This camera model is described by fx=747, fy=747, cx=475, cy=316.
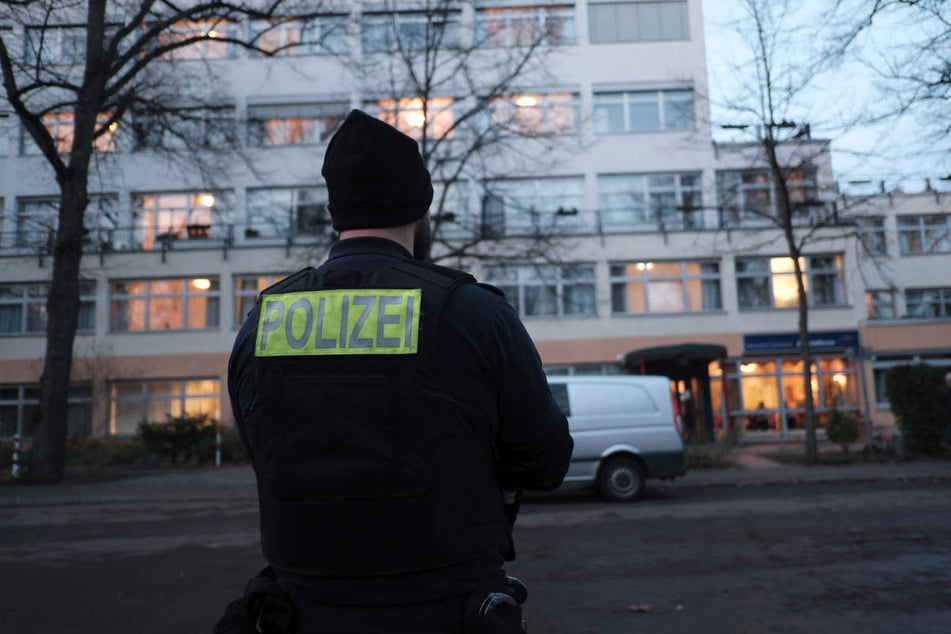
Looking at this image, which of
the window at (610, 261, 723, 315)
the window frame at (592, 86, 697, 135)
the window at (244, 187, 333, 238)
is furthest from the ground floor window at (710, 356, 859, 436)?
the window at (244, 187, 333, 238)

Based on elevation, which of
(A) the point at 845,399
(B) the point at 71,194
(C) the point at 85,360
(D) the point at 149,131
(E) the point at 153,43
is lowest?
(A) the point at 845,399

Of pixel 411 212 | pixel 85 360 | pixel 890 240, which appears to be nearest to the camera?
pixel 411 212

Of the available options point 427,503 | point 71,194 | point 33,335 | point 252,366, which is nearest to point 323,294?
point 252,366

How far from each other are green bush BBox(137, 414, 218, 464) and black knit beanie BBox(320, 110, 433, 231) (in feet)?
64.8

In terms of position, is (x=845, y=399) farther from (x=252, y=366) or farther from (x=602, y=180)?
(x=252, y=366)

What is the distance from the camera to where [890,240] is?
30312mm

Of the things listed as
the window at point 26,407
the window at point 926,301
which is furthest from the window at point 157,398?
the window at point 926,301

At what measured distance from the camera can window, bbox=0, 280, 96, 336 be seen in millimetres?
27688

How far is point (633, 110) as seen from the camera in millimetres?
28469

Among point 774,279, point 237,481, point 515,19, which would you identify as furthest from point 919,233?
point 237,481

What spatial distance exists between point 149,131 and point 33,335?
46.5 ft

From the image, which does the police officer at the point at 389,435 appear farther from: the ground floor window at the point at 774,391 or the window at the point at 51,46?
the ground floor window at the point at 774,391

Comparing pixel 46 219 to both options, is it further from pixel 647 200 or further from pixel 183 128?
pixel 647 200

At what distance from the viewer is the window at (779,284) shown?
2714 centimetres
